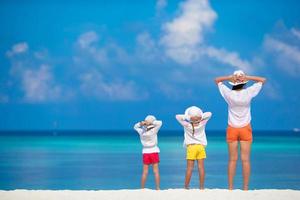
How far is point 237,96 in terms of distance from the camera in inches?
466

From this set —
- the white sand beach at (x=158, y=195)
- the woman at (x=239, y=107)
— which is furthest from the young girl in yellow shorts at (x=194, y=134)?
the white sand beach at (x=158, y=195)

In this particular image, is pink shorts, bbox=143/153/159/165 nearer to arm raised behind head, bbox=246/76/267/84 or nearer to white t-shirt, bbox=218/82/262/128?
white t-shirt, bbox=218/82/262/128

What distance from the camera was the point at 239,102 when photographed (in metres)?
11.8

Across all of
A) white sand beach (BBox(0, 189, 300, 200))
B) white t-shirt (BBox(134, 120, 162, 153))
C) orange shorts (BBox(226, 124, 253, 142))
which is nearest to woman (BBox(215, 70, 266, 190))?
orange shorts (BBox(226, 124, 253, 142))

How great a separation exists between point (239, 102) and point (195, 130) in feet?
3.00

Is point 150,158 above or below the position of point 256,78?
below

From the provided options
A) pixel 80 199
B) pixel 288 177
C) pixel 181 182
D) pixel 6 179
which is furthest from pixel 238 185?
pixel 80 199

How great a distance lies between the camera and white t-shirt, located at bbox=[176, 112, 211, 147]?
12.4 meters

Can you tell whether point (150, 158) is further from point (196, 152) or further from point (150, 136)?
point (196, 152)

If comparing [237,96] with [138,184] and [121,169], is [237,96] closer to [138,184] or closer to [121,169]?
[138,184]

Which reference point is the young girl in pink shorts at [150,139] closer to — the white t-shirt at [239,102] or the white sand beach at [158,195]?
the white t-shirt at [239,102]

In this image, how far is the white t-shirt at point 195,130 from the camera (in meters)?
12.4

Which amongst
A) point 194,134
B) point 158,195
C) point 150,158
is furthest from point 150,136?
point 158,195

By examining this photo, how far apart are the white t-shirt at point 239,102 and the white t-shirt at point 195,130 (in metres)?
0.57
